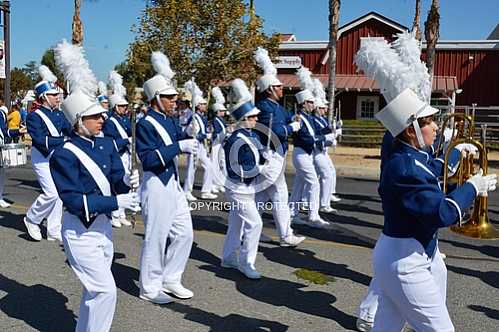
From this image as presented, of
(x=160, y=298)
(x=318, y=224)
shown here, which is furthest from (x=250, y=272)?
(x=318, y=224)

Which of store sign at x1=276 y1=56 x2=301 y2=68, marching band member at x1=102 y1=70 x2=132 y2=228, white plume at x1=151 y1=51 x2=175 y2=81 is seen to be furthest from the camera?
store sign at x1=276 y1=56 x2=301 y2=68

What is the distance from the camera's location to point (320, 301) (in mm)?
5645

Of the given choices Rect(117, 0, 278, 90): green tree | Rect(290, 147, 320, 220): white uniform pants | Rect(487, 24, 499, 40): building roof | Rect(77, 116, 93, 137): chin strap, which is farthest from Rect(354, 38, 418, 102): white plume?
Rect(487, 24, 499, 40): building roof

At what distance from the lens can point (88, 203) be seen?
414 cm

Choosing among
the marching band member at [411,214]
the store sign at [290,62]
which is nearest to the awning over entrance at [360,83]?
the store sign at [290,62]

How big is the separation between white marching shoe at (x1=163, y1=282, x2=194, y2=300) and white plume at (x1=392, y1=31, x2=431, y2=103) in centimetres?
298

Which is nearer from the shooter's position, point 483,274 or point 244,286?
point 244,286

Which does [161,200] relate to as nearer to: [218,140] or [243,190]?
[243,190]

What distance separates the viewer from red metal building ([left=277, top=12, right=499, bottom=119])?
30.4 metres

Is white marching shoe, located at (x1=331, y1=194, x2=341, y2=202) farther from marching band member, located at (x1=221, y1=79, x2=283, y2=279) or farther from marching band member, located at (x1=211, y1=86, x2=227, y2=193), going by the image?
marching band member, located at (x1=221, y1=79, x2=283, y2=279)

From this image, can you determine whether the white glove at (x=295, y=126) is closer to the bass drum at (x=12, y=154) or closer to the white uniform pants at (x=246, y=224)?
the white uniform pants at (x=246, y=224)

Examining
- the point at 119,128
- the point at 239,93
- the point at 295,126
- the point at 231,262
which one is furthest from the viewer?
the point at 119,128

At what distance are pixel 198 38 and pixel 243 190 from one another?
14.5 metres

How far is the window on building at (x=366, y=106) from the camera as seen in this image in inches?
1256
